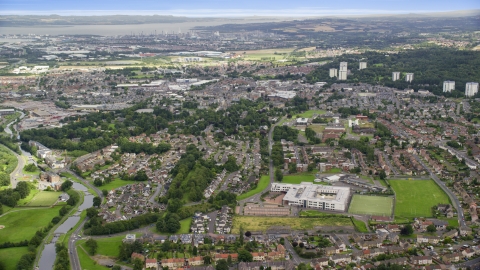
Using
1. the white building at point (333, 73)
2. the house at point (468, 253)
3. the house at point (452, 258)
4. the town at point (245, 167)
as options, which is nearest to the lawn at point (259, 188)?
the town at point (245, 167)

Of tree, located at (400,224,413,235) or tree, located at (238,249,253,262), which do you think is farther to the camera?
tree, located at (400,224,413,235)

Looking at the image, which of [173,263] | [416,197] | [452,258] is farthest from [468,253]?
[173,263]

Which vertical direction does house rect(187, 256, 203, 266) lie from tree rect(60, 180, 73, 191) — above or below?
above

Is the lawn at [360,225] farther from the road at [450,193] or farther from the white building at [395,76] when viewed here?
the white building at [395,76]

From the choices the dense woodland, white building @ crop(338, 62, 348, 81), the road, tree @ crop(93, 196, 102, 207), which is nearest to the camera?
the road

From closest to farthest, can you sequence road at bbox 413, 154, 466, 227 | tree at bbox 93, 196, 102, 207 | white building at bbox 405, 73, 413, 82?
road at bbox 413, 154, 466, 227
tree at bbox 93, 196, 102, 207
white building at bbox 405, 73, 413, 82

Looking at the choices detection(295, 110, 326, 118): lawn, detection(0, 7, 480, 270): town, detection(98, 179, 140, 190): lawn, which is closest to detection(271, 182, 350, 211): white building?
detection(0, 7, 480, 270): town

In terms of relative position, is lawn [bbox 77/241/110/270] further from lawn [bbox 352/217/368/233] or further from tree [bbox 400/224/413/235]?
tree [bbox 400/224/413/235]
